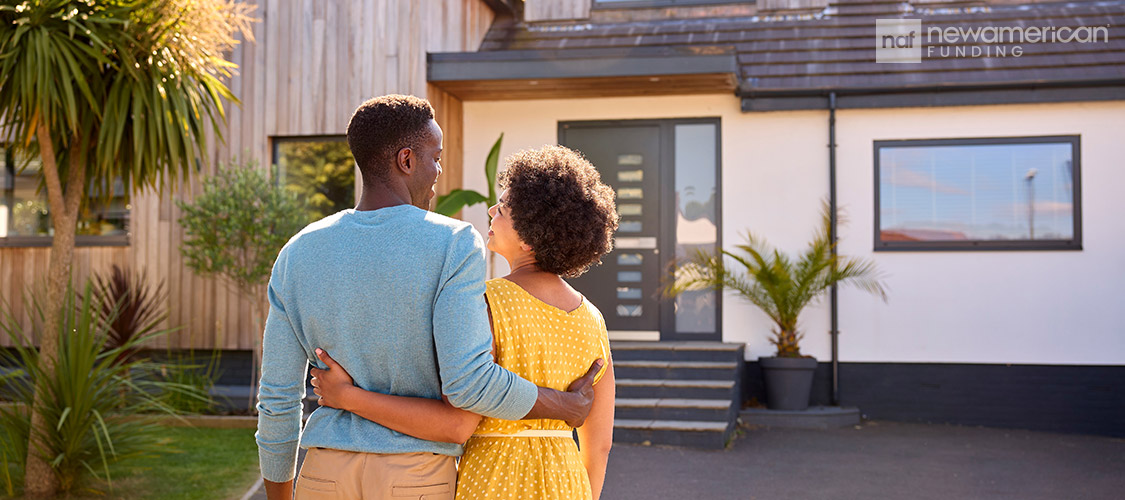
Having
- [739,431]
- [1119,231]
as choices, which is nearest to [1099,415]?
[1119,231]

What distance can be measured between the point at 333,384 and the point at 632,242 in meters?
7.62

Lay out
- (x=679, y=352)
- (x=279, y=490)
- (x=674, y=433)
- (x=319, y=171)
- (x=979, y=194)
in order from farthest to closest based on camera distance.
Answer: (x=319, y=171)
(x=979, y=194)
(x=679, y=352)
(x=674, y=433)
(x=279, y=490)

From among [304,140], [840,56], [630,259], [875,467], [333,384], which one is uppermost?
[840,56]

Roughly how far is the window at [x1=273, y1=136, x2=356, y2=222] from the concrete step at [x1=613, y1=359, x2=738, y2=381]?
3068mm

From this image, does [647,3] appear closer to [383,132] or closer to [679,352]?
[679,352]

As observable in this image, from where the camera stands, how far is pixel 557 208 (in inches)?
83.7

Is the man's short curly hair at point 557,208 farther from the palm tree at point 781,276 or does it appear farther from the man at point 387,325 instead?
the palm tree at point 781,276

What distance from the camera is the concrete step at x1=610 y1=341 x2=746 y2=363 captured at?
27.9 ft

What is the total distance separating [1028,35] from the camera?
9.07 metres

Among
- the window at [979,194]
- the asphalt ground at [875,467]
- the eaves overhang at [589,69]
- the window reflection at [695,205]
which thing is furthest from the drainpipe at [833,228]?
the window reflection at [695,205]

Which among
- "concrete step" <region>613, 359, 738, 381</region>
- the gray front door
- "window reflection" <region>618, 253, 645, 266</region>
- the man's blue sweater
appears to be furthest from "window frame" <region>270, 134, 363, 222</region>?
the man's blue sweater

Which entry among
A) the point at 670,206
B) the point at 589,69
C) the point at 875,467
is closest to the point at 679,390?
the point at 875,467

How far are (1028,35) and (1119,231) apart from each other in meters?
2.03

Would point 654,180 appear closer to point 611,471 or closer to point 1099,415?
point 611,471
